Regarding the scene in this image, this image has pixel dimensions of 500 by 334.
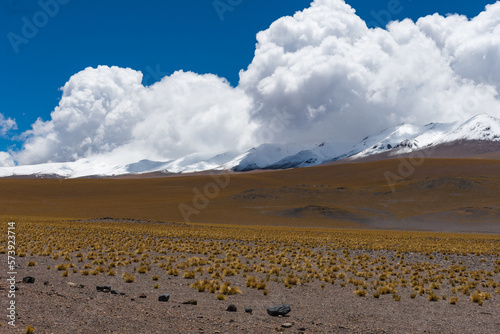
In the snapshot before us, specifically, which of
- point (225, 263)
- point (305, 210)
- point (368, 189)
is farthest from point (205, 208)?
point (225, 263)

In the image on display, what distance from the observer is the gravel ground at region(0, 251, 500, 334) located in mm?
9062

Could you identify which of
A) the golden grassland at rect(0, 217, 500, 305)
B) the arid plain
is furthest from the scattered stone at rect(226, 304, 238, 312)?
the golden grassland at rect(0, 217, 500, 305)

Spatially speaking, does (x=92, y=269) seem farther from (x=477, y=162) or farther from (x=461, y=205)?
(x=477, y=162)

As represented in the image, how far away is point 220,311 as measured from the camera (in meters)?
11.1

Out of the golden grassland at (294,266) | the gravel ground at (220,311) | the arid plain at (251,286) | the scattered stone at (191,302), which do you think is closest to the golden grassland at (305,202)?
the arid plain at (251,286)

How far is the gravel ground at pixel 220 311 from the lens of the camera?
9062 mm

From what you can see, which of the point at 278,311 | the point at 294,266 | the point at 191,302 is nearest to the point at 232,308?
the point at 278,311

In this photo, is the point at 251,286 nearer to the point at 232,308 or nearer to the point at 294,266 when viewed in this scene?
the point at 232,308

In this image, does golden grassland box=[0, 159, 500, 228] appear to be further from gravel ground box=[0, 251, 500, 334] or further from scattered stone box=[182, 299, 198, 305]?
scattered stone box=[182, 299, 198, 305]
